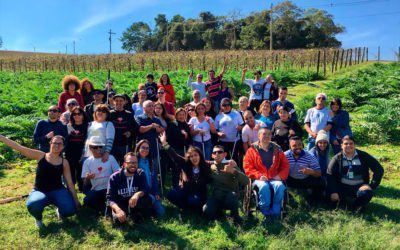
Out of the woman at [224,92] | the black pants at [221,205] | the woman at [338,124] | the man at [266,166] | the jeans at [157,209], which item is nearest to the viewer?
the black pants at [221,205]

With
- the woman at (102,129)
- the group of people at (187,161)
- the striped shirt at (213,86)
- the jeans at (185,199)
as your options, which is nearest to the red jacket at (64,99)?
the group of people at (187,161)

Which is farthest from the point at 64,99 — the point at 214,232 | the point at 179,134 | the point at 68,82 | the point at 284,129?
A: the point at 284,129

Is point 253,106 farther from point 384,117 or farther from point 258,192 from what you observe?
point 258,192

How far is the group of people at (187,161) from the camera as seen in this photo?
549cm

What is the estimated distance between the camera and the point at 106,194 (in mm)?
5621

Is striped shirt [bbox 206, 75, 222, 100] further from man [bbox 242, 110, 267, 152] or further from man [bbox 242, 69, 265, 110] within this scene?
man [bbox 242, 110, 267, 152]

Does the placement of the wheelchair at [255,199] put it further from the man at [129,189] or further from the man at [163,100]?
the man at [163,100]

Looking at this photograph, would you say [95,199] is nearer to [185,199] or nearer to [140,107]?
[185,199]

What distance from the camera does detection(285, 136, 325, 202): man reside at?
6121mm

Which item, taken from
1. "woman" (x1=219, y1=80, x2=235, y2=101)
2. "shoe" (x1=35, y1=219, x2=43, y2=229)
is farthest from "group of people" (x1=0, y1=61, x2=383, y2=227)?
"woman" (x1=219, y1=80, x2=235, y2=101)

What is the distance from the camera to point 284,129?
6.82 meters

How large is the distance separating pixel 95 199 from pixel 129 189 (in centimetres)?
68

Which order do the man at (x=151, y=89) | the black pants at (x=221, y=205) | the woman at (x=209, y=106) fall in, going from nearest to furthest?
the black pants at (x=221, y=205), the woman at (x=209, y=106), the man at (x=151, y=89)

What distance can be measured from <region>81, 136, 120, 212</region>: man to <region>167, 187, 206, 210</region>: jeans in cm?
107
